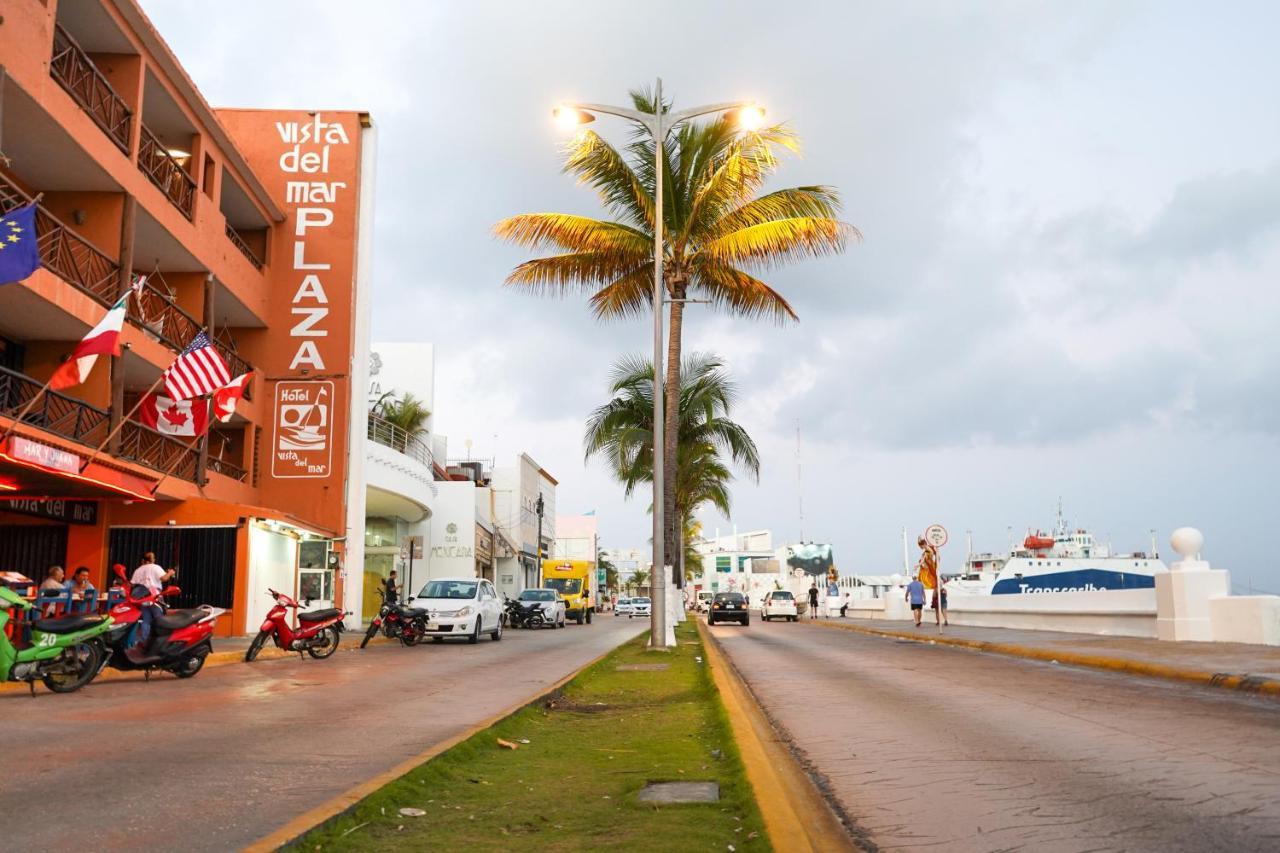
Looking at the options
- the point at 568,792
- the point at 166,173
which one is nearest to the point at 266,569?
the point at 166,173

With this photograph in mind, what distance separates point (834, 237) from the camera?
24016 mm

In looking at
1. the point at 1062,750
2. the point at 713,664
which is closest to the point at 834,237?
the point at 713,664

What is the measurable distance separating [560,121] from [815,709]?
13.7 meters

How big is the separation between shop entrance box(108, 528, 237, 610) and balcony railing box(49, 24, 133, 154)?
8594 millimetres

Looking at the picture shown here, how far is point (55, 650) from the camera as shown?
41.5ft

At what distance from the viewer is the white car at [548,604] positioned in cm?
3928

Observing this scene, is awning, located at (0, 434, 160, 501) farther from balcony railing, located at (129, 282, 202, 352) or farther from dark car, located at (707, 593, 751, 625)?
dark car, located at (707, 593, 751, 625)

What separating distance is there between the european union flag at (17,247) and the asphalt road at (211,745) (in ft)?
19.9

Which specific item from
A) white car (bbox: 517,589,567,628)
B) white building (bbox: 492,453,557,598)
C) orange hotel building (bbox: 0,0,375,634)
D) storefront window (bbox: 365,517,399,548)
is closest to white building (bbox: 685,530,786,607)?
white building (bbox: 492,453,557,598)

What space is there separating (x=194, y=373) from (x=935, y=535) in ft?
62.0

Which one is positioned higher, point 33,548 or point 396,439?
point 396,439

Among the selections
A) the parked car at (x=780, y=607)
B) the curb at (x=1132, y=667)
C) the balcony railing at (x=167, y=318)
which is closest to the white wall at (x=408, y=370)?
the parked car at (x=780, y=607)

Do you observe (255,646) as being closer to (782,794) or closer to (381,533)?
(782,794)

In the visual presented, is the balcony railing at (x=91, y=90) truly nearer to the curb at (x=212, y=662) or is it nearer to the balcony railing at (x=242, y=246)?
the balcony railing at (x=242, y=246)
